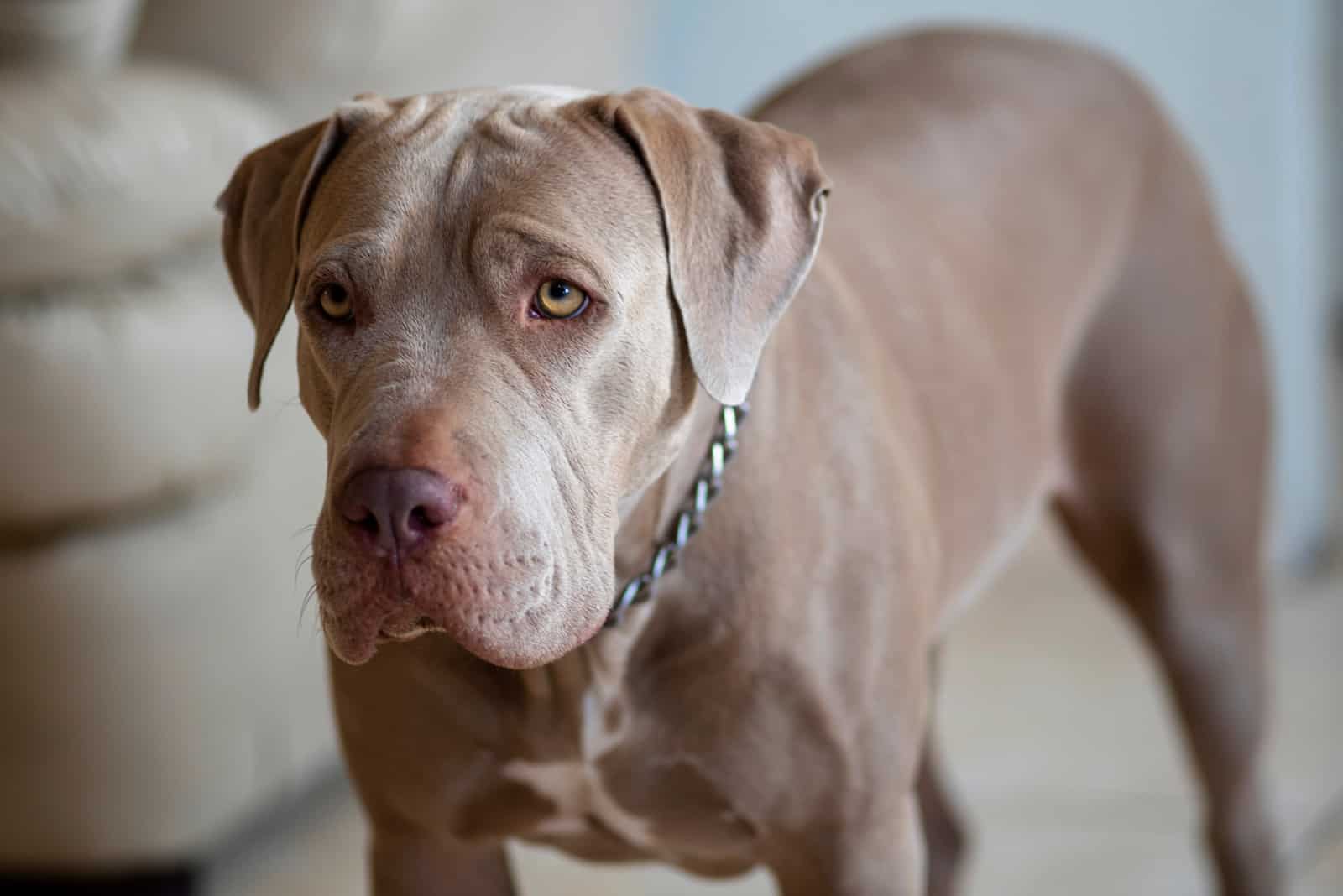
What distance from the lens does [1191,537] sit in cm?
196

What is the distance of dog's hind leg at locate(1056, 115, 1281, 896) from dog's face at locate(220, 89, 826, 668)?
795 mm

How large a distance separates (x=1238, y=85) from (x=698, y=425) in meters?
2.12

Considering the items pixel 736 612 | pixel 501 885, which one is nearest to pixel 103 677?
pixel 501 885

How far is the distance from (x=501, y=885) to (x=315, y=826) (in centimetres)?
97

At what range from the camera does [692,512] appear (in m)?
1.35

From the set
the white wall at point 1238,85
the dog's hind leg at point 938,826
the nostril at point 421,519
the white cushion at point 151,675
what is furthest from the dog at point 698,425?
the white wall at point 1238,85

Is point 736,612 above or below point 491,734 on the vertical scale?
above

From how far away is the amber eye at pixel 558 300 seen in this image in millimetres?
1177

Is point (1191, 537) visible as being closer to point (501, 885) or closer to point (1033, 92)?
point (1033, 92)

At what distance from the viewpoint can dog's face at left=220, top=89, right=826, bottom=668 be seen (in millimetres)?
1099

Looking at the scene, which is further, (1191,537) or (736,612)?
(1191,537)

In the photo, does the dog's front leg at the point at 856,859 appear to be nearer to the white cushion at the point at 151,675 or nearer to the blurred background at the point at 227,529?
the blurred background at the point at 227,529

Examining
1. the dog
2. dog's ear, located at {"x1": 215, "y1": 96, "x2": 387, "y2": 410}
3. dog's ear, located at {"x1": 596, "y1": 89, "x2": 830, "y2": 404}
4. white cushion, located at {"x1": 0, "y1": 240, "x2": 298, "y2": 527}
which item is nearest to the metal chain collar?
the dog

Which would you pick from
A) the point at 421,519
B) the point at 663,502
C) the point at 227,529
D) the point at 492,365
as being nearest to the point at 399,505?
the point at 421,519
